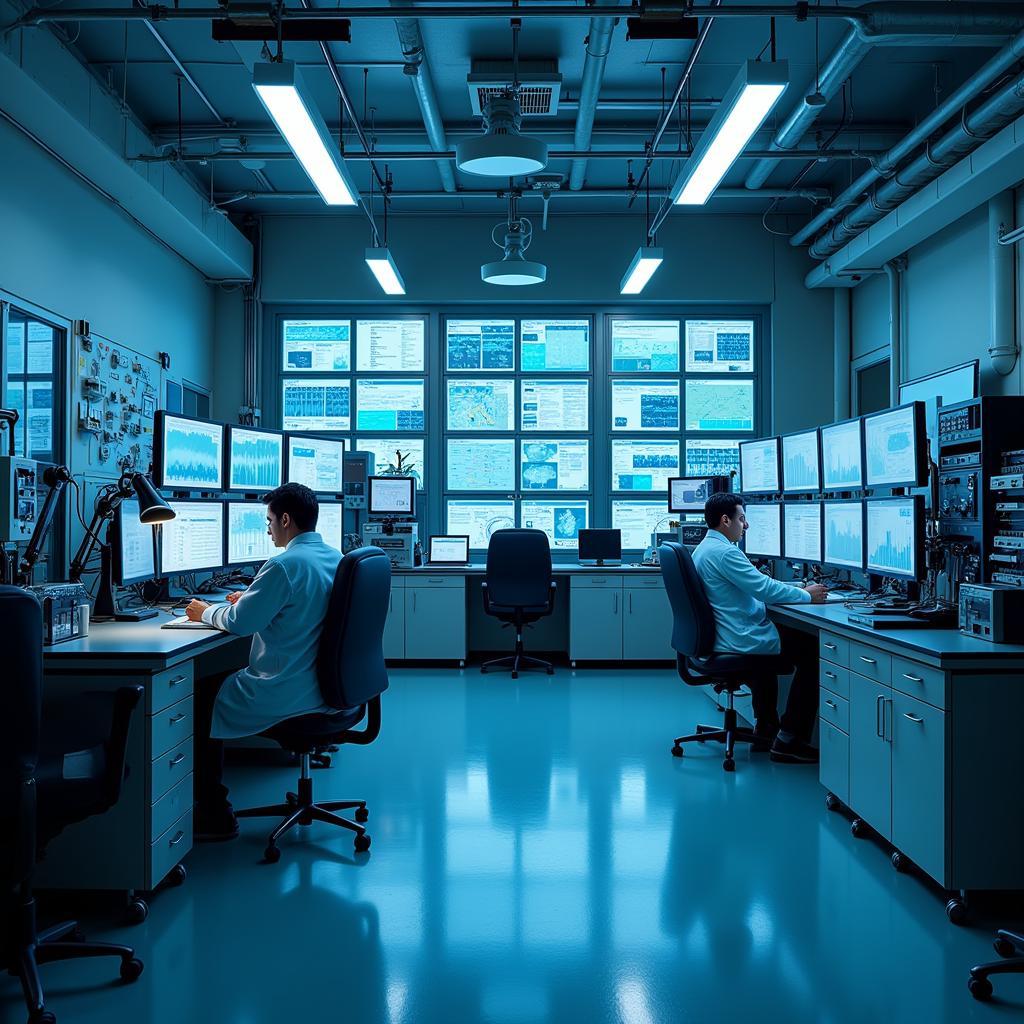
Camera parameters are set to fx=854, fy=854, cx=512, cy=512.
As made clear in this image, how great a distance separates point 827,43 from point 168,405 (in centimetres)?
479

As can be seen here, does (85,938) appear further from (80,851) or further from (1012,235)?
(1012,235)

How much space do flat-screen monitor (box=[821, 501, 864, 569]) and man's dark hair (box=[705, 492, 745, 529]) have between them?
0.47m

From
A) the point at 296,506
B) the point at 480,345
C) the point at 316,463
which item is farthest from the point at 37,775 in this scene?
the point at 480,345

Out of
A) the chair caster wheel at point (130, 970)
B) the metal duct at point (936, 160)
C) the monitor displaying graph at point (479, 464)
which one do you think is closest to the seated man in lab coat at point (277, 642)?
the chair caster wheel at point (130, 970)

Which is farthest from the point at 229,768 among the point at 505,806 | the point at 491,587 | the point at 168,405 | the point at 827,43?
the point at 827,43

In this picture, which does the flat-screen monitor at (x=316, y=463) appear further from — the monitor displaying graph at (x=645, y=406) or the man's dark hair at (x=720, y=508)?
the monitor displaying graph at (x=645, y=406)

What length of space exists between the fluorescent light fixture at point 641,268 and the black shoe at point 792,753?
311 centimetres

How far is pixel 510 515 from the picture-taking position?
7.21 metres

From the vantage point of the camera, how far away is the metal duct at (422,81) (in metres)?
4.12

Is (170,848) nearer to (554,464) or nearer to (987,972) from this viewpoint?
(987,972)

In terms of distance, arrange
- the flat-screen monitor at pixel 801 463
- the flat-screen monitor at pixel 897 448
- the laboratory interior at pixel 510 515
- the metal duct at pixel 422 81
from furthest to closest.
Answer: the flat-screen monitor at pixel 801 463 → the metal duct at pixel 422 81 → the flat-screen monitor at pixel 897 448 → the laboratory interior at pixel 510 515

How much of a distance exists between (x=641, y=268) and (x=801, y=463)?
81.7 inches

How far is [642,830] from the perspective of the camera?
299cm

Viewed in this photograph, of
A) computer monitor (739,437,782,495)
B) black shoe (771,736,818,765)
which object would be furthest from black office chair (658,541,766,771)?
computer monitor (739,437,782,495)
